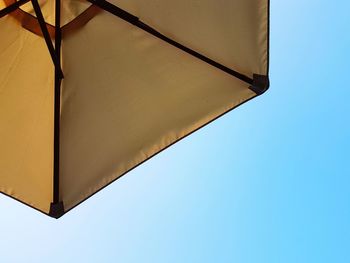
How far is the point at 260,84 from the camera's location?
4254 mm

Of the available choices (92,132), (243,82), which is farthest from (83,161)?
(243,82)

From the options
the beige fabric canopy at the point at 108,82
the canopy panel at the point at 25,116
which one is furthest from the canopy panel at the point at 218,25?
the canopy panel at the point at 25,116

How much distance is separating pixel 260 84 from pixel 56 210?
1933 millimetres

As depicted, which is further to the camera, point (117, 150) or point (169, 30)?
point (117, 150)

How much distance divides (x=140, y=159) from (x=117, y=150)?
8.1 inches

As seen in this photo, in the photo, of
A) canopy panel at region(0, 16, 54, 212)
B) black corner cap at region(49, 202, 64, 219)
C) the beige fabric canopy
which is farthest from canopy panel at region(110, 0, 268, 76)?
black corner cap at region(49, 202, 64, 219)

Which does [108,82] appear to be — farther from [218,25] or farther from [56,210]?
[56,210]

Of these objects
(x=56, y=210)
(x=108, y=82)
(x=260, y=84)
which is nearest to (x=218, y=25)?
(x=260, y=84)

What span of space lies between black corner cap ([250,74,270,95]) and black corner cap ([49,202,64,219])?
1823 millimetres

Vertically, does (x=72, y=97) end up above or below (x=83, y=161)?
above

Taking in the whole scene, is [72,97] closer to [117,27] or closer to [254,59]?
[117,27]

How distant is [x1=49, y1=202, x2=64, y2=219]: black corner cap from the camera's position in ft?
14.8

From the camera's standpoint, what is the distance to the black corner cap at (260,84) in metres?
4.25

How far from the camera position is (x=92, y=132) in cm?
449
